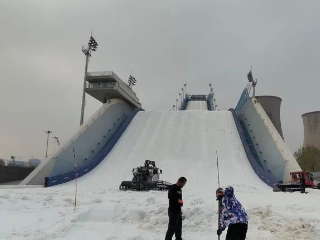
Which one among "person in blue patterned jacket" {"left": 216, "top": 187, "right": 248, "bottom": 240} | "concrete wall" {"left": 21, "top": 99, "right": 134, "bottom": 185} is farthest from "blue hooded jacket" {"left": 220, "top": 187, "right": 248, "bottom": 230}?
"concrete wall" {"left": 21, "top": 99, "right": 134, "bottom": 185}

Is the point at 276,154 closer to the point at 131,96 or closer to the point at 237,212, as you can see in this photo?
the point at 131,96

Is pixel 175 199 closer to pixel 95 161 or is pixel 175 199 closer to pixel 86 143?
pixel 95 161

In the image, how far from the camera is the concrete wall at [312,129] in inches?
2328

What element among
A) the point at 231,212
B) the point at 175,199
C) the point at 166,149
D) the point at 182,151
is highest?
the point at 166,149

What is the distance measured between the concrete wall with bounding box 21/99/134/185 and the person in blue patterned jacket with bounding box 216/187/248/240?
21.6m

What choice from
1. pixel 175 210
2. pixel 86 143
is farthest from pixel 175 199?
pixel 86 143

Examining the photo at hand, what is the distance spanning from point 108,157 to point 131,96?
14838 mm

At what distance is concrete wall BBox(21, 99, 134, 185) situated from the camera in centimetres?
2659

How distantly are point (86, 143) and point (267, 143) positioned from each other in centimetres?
1544

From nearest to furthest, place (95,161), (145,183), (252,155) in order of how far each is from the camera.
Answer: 1. (145,183)
2. (95,161)
3. (252,155)

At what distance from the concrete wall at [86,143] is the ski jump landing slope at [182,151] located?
1.62 m

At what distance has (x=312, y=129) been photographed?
6056 centimetres

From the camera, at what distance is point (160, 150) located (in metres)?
33.3

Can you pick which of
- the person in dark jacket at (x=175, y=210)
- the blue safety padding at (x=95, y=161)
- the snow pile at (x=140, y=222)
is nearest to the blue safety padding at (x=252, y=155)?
the blue safety padding at (x=95, y=161)
